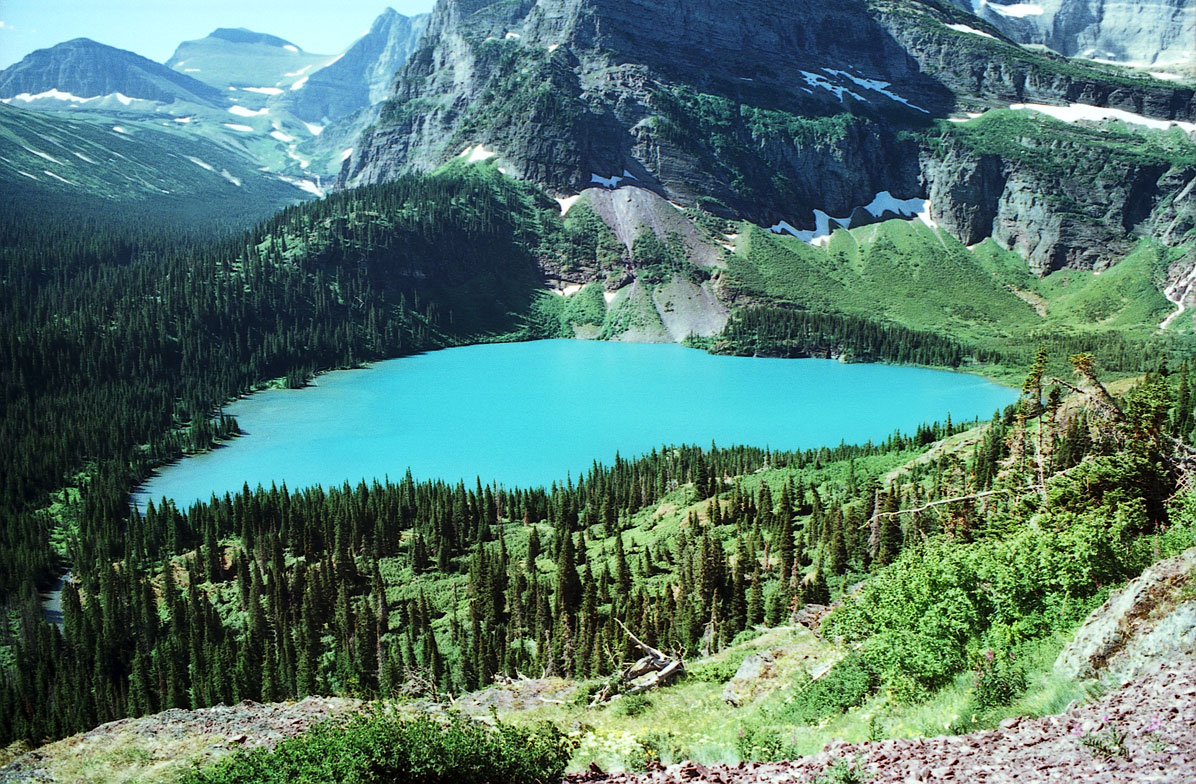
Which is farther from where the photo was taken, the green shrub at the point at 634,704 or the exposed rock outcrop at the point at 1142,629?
the green shrub at the point at 634,704

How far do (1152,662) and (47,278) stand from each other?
658ft

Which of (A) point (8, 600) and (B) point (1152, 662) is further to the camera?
(A) point (8, 600)

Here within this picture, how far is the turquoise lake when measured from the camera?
9919cm

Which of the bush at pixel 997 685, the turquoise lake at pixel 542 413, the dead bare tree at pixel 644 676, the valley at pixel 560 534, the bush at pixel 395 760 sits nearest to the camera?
the bush at pixel 395 760

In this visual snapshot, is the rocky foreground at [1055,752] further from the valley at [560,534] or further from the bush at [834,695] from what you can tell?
the bush at [834,695]

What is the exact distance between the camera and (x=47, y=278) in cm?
17350

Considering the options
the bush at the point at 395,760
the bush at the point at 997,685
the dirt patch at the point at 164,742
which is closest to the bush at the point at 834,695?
the bush at the point at 997,685

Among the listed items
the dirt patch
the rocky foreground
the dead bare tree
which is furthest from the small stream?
the rocky foreground

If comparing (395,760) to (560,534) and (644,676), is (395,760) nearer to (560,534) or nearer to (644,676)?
(644,676)

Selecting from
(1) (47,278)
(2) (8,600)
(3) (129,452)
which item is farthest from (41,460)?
(1) (47,278)

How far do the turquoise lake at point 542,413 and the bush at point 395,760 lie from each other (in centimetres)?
7348

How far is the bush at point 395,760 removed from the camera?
49.6ft

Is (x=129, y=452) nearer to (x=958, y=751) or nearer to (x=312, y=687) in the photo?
(x=312, y=687)

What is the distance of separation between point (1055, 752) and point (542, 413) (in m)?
109
